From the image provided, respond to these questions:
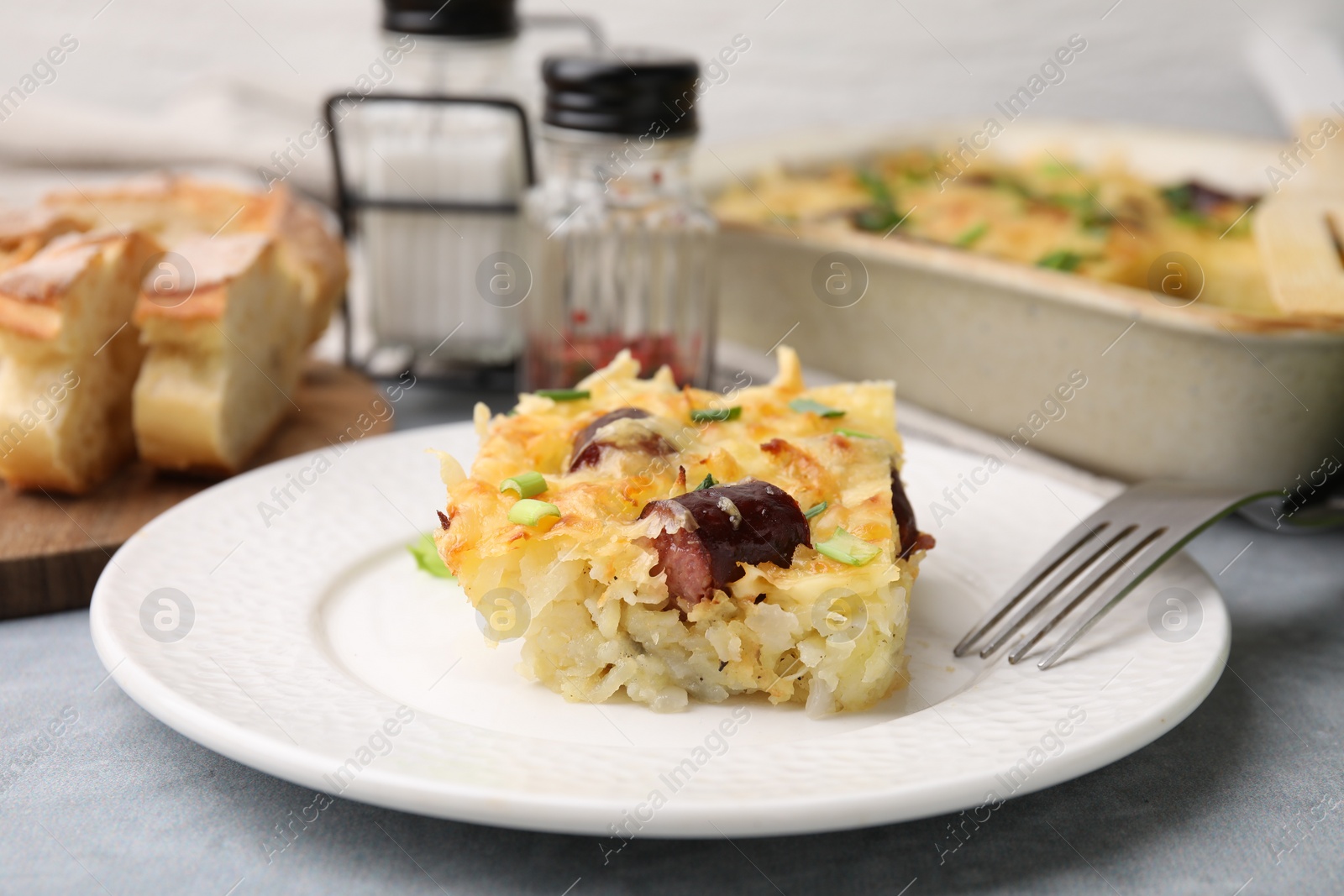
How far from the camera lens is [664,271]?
3363mm

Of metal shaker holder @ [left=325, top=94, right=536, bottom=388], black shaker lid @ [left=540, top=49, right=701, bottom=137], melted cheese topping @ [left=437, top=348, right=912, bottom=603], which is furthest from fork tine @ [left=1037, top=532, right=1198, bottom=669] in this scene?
metal shaker holder @ [left=325, top=94, right=536, bottom=388]

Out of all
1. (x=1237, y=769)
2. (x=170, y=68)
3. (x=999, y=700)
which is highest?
(x=999, y=700)

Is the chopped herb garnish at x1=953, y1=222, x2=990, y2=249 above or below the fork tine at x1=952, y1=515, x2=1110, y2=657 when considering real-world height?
below

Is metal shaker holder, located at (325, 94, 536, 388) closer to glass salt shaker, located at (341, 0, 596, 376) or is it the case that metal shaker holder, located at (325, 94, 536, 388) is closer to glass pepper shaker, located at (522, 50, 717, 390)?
glass salt shaker, located at (341, 0, 596, 376)

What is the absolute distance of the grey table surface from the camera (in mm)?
1636

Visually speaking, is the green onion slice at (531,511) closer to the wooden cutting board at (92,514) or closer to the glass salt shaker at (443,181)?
the wooden cutting board at (92,514)

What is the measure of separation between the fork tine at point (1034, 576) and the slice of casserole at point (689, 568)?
0.16 metres

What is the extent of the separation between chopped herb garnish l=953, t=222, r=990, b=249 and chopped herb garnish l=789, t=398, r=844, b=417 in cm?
151

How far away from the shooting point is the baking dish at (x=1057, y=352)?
2.77m

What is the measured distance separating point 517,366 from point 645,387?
1283 mm

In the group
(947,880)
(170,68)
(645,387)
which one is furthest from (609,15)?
(947,880)

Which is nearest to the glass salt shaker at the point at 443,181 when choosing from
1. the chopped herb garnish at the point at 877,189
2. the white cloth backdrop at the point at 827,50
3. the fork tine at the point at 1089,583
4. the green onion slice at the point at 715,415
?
the chopped herb garnish at the point at 877,189

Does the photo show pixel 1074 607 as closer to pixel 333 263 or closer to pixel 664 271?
pixel 664 271

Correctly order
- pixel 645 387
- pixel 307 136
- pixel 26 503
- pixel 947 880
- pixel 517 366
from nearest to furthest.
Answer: pixel 947 880
pixel 645 387
pixel 26 503
pixel 517 366
pixel 307 136
